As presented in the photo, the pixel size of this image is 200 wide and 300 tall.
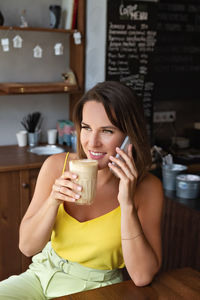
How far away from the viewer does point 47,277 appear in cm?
166

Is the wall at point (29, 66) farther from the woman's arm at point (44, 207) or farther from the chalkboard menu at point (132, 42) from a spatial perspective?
the woman's arm at point (44, 207)

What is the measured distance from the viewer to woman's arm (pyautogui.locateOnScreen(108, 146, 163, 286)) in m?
1.42

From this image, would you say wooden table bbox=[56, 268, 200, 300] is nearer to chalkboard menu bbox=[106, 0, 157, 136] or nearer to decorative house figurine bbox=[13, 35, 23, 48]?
chalkboard menu bbox=[106, 0, 157, 136]

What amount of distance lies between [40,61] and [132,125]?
2486 millimetres

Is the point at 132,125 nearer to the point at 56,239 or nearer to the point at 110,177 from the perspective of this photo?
the point at 110,177

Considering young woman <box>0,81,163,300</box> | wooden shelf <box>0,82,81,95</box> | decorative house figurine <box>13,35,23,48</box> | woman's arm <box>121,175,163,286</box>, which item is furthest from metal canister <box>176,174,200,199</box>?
decorative house figurine <box>13,35,23,48</box>

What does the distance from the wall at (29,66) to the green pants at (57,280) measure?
231cm

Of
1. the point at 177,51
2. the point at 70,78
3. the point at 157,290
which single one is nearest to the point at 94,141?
the point at 157,290

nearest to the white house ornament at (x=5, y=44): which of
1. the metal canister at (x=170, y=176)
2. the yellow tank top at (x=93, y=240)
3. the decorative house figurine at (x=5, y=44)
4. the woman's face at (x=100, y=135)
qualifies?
the decorative house figurine at (x=5, y=44)

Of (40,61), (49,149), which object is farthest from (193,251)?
(40,61)

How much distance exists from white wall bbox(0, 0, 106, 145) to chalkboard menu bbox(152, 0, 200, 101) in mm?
763

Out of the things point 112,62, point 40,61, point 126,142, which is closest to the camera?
point 126,142

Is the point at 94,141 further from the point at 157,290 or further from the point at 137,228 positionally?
the point at 157,290

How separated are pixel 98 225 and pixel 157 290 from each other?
38 centimetres
